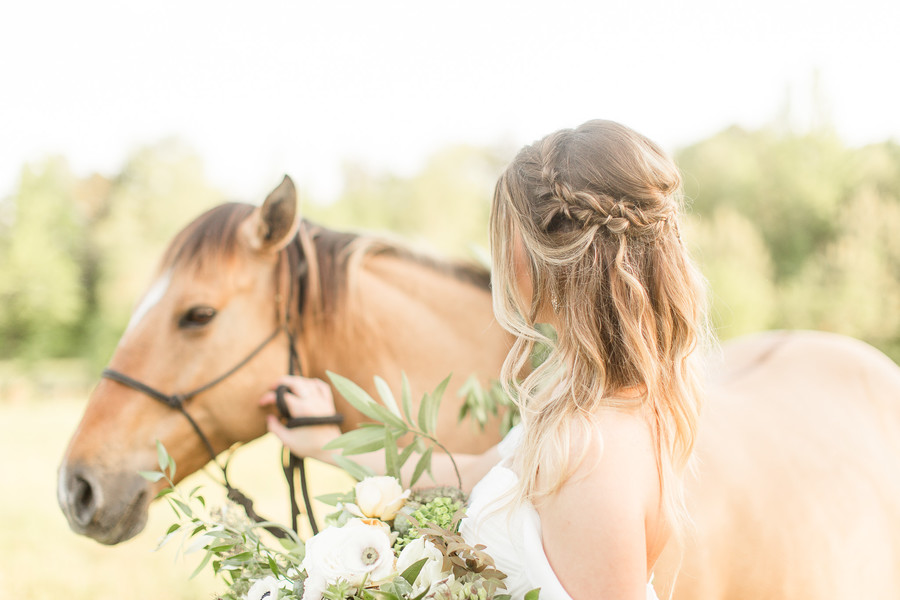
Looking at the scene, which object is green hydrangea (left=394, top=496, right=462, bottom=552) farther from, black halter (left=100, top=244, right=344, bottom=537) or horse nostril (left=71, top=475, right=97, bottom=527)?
horse nostril (left=71, top=475, right=97, bottom=527)

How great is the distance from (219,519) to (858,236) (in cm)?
1477

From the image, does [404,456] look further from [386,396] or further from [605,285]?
[605,285]

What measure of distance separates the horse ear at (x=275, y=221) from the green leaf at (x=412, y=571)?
1171 mm

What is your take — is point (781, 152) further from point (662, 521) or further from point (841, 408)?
point (662, 521)

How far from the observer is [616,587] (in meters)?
0.80

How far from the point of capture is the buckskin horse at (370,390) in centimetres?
161

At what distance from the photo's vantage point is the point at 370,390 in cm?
188

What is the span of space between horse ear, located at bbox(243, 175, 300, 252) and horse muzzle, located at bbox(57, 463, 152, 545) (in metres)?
0.79

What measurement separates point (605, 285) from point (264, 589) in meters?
0.86

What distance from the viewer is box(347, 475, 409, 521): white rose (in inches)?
42.6

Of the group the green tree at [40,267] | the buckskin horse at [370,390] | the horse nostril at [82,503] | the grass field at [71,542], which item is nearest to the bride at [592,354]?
the buckskin horse at [370,390]

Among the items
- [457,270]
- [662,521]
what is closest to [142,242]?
[457,270]

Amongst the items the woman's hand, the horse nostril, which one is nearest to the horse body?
the woman's hand

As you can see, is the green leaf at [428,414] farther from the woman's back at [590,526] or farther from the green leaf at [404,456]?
the woman's back at [590,526]
